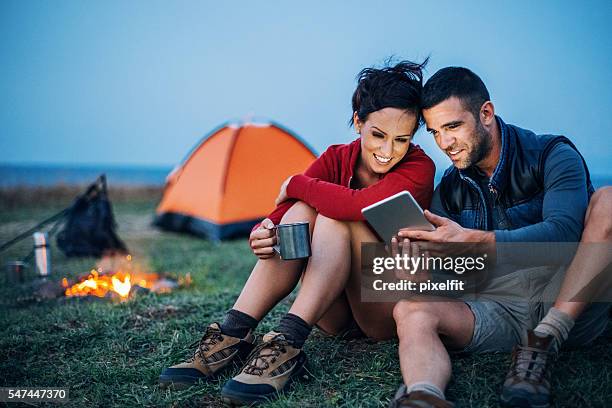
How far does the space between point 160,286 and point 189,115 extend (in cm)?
3025

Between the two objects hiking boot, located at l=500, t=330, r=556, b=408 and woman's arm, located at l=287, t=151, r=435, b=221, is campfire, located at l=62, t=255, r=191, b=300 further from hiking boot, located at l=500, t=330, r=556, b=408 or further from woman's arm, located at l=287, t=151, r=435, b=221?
hiking boot, located at l=500, t=330, r=556, b=408

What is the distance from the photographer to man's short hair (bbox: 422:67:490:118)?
2.30 metres

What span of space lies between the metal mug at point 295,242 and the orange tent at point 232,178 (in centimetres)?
537

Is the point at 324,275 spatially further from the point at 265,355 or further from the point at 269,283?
the point at 265,355

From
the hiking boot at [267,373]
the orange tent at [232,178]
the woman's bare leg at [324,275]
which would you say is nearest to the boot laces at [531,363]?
the woman's bare leg at [324,275]

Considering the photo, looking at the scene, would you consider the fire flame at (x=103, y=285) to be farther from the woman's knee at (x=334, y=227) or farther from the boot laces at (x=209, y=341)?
the woman's knee at (x=334, y=227)

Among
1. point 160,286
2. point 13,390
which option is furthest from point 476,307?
point 160,286

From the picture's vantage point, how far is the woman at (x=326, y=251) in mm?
2133

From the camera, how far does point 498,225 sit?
7.72 ft

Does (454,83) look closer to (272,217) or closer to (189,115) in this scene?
(272,217)

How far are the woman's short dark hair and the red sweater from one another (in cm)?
19

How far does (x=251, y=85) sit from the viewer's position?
93.7 ft

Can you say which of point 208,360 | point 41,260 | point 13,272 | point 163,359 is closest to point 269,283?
point 208,360

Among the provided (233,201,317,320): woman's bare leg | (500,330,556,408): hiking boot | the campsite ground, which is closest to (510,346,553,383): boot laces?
(500,330,556,408): hiking boot
